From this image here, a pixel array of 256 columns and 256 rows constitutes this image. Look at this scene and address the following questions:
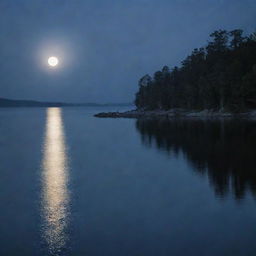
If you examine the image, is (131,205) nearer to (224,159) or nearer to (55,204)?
(55,204)

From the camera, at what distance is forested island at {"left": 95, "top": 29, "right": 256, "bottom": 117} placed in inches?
3351

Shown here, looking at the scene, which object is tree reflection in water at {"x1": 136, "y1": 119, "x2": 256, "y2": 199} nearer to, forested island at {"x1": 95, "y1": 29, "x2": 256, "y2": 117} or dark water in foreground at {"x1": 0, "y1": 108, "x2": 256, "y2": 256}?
dark water in foreground at {"x1": 0, "y1": 108, "x2": 256, "y2": 256}

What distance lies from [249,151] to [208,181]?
38.7 feet

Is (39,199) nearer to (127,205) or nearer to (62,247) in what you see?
(127,205)

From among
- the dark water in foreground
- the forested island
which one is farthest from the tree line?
the dark water in foreground

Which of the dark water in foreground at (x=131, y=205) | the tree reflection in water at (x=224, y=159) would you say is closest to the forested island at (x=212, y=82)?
the tree reflection in water at (x=224, y=159)

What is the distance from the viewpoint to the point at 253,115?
260 ft

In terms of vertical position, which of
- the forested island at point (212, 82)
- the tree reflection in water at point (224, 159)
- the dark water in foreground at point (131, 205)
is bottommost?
the dark water in foreground at point (131, 205)

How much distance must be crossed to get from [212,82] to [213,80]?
614mm

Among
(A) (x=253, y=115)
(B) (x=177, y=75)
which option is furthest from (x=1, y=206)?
(B) (x=177, y=75)

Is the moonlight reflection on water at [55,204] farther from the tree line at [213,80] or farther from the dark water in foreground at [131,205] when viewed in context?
the tree line at [213,80]

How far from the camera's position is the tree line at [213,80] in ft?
279

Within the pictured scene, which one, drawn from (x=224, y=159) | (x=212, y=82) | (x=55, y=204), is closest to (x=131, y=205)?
(x=55, y=204)

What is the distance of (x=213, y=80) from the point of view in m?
90.2
